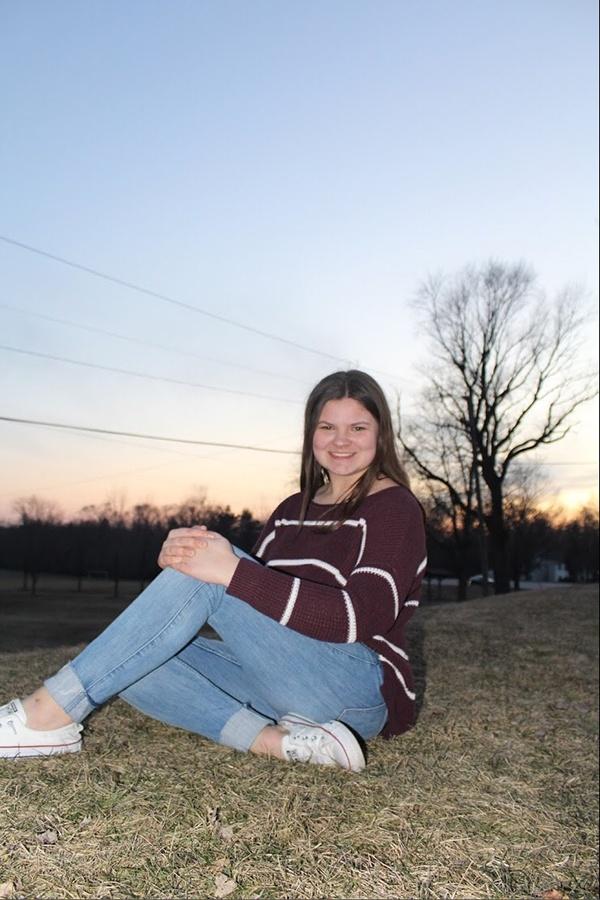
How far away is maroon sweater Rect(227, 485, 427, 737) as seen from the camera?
204 cm

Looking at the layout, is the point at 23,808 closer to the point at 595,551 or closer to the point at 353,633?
the point at 353,633

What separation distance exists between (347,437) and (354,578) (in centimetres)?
50

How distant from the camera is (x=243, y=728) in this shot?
2.41 m

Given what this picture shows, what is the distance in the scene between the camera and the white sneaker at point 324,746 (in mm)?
2305

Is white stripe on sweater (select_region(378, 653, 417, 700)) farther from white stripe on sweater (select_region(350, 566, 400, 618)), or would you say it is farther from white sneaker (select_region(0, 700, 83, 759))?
white sneaker (select_region(0, 700, 83, 759))

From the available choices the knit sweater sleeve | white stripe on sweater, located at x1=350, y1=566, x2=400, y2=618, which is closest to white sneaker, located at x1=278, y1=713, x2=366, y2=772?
the knit sweater sleeve

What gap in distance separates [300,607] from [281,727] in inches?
22.1

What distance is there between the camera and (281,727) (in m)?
2.40

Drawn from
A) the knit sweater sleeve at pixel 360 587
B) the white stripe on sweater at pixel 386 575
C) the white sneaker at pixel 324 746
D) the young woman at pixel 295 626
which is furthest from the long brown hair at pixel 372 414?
the white sneaker at pixel 324 746

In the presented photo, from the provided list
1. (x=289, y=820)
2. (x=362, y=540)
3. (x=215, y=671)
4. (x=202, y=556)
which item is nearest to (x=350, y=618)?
(x=362, y=540)

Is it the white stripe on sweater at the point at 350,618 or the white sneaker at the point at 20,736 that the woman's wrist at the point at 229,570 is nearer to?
the white stripe on sweater at the point at 350,618

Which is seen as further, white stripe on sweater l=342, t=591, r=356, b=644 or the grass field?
white stripe on sweater l=342, t=591, r=356, b=644

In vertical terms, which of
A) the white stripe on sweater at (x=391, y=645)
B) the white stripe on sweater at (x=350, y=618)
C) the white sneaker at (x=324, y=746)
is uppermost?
the white stripe on sweater at (x=350, y=618)

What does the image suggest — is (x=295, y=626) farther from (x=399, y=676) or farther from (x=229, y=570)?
(x=399, y=676)
